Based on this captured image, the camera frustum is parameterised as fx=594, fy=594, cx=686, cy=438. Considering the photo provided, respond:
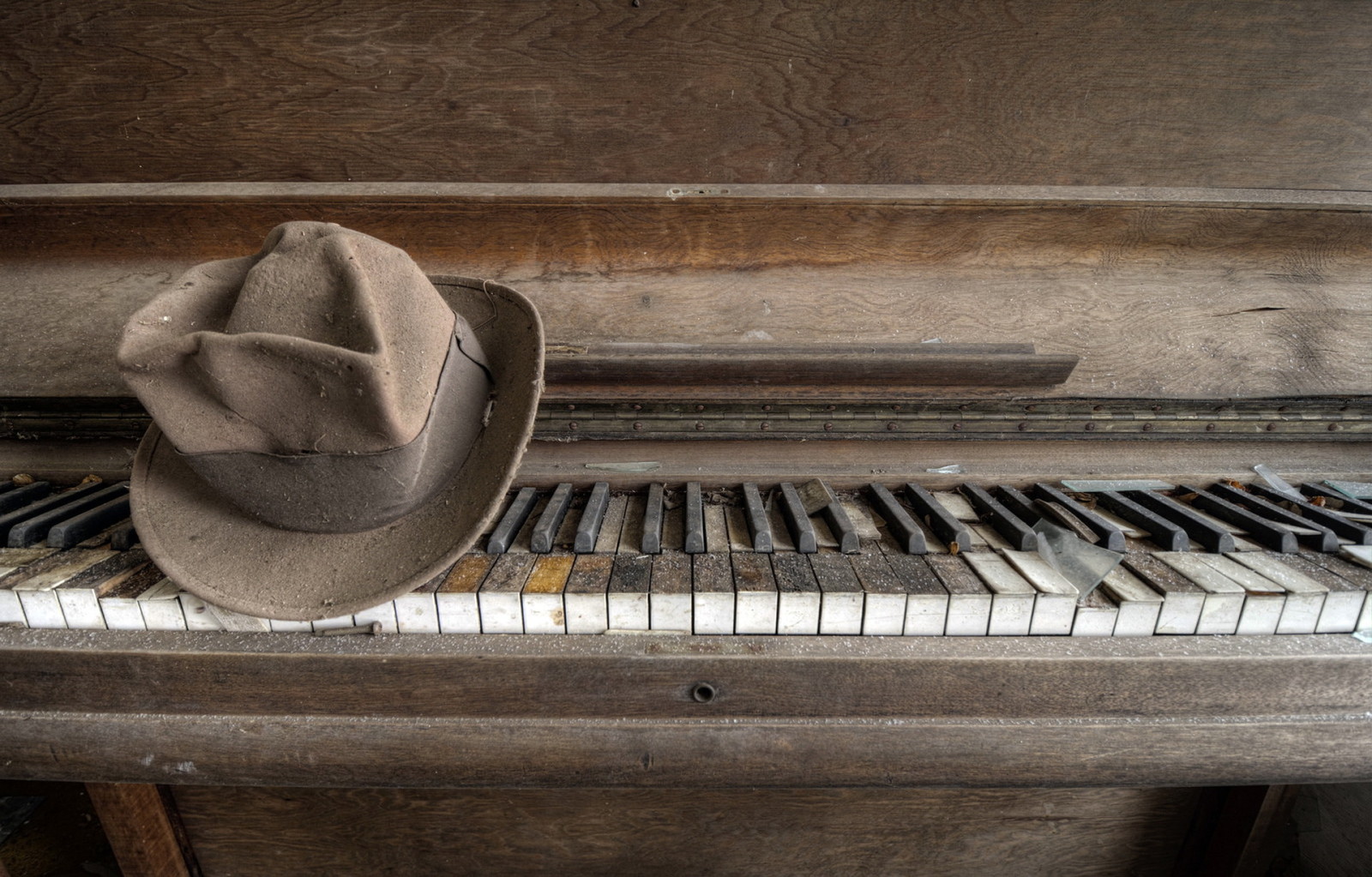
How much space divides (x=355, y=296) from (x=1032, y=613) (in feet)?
4.01

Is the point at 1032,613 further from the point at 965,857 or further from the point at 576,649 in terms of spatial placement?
the point at 965,857

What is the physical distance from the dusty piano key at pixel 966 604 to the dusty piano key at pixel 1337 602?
0.58 m

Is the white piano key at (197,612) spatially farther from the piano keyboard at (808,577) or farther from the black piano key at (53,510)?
the black piano key at (53,510)

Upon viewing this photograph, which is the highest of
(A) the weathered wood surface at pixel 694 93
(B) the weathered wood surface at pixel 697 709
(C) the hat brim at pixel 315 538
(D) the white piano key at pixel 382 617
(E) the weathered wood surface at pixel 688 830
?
(A) the weathered wood surface at pixel 694 93

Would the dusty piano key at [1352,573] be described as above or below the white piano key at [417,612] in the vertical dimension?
above

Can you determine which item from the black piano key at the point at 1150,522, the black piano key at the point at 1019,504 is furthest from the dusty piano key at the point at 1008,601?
the black piano key at the point at 1150,522

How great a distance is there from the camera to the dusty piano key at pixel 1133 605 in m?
1.02

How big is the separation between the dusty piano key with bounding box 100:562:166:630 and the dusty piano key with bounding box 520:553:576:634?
0.68 meters

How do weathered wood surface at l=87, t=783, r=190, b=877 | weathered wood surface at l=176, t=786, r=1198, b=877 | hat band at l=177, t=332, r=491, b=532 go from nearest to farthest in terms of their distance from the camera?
1. hat band at l=177, t=332, r=491, b=532
2. weathered wood surface at l=87, t=783, r=190, b=877
3. weathered wood surface at l=176, t=786, r=1198, b=877

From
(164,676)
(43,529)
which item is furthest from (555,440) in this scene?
(43,529)

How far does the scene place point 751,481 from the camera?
1.38 metres

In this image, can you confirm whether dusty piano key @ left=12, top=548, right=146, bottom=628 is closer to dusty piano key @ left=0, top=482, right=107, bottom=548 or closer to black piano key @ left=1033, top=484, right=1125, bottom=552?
dusty piano key @ left=0, top=482, right=107, bottom=548

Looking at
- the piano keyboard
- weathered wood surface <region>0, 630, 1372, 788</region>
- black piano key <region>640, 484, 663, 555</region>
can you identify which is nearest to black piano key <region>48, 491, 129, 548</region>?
the piano keyboard

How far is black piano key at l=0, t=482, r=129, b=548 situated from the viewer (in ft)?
3.77
